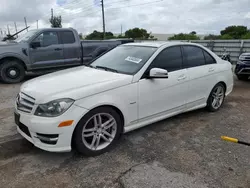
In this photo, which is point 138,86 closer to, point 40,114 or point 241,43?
point 40,114

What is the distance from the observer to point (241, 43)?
11.5m

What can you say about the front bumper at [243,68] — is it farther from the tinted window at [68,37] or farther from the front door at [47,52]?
the front door at [47,52]

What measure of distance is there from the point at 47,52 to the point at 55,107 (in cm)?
558

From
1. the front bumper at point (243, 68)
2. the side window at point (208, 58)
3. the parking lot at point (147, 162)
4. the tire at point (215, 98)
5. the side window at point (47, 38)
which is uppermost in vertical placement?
the side window at point (47, 38)

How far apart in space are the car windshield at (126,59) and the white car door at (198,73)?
84 cm

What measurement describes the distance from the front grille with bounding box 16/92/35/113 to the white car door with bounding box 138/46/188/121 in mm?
1492

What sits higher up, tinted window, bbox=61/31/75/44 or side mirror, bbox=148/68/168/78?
tinted window, bbox=61/31/75/44

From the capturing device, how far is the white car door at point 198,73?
4.18 meters

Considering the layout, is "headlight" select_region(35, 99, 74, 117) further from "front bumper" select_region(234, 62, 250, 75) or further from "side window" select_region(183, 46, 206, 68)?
"front bumper" select_region(234, 62, 250, 75)

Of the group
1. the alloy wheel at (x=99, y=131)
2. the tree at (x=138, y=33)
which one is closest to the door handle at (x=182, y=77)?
the alloy wheel at (x=99, y=131)

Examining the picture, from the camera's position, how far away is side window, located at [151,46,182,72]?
3718 millimetres

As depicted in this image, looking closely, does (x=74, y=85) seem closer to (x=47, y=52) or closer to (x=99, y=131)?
(x=99, y=131)

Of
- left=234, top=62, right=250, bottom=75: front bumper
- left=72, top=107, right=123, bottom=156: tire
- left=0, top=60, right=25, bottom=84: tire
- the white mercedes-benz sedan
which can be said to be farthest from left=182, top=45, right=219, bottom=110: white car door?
left=0, top=60, right=25, bottom=84: tire

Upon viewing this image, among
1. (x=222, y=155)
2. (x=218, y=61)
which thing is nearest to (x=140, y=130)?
(x=222, y=155)
